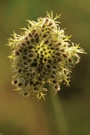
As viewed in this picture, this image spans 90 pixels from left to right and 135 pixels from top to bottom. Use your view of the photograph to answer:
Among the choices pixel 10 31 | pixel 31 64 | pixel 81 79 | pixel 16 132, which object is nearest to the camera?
pixel 31 64

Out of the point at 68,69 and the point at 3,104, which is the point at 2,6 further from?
the point at 68,69

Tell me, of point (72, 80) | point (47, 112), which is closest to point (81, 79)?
point (72, 80)

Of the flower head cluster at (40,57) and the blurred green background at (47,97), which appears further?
the blurred green background at (47,97)

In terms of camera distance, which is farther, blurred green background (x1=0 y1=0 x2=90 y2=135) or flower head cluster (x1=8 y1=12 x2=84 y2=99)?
blurred green background (x1=0 y1=0 x2=90 y2=135)

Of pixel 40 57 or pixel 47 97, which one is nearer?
pixel 40 57
